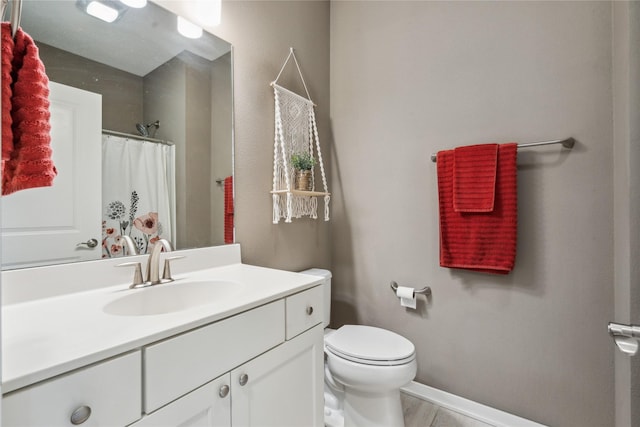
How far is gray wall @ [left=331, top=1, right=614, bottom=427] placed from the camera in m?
1.34

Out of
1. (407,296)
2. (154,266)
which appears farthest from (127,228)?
(407,296)

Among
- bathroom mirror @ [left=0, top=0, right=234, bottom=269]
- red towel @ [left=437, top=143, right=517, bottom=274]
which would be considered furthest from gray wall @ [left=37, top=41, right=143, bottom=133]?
red towel @ [left=437, top=143, right=517, bottom=274]

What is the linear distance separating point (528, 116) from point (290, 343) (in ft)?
4.94

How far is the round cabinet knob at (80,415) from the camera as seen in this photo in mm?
568

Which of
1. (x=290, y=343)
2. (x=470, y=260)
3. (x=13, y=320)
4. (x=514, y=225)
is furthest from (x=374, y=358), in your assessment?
(x=13, y=320)

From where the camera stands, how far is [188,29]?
131cm

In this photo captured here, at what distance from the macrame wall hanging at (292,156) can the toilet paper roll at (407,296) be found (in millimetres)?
696

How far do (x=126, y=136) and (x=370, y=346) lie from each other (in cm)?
136

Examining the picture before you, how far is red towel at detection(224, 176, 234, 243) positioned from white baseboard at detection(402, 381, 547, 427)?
134 centimetres

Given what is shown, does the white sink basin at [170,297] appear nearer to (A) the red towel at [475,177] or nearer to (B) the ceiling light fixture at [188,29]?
(B) the ceiling light fixture at [188,29]

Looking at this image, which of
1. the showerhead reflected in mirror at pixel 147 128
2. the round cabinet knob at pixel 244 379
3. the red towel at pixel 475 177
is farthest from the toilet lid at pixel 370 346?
the showerhead reflected in mirror at pixel 147 128

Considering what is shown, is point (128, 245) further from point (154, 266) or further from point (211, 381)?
point (211, 381)

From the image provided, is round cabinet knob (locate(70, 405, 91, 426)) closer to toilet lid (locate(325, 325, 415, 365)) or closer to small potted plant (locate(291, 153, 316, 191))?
toilet lid (locate(325, 325, 415, 365))

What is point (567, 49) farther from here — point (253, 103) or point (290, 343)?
point (290, 343)
